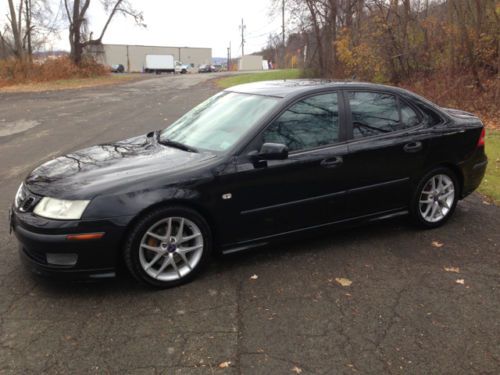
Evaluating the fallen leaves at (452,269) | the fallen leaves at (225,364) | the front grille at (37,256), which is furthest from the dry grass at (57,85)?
the fallen leaves at (225,364)

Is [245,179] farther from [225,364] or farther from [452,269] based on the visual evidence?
[452,269]

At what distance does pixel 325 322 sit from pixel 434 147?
247 centimetres

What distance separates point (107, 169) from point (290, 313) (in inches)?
70.9

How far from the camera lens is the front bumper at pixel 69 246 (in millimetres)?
3307

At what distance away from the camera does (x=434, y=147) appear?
479 centimetres

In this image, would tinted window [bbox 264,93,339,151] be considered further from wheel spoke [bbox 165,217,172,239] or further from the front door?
wheel spoke [bbox 165,217,172,239]

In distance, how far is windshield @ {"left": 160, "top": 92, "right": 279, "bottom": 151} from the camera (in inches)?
161

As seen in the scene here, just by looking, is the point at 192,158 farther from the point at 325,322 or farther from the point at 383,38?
the point at 383,38

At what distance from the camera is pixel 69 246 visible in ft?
10.9

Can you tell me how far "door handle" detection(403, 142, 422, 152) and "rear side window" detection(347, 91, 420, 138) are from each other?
189 mm

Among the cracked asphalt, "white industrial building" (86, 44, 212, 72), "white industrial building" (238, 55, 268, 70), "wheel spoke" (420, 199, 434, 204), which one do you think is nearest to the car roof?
"wheel spoke" (420, 199, 434, 204)

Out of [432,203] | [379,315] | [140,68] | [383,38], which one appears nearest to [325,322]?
[379,315]

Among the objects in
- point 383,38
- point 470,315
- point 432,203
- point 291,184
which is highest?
point 383,38

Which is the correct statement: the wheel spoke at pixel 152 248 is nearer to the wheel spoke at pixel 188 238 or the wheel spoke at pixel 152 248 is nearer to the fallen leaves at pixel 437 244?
the wheel spoke at pixel 188 238
